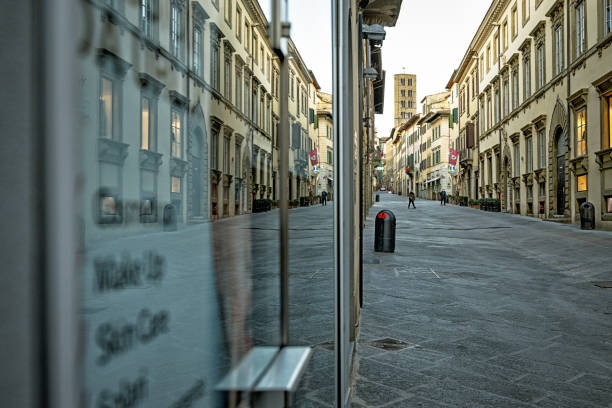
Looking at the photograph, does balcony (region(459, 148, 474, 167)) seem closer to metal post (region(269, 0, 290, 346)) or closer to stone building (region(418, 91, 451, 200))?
stone building (region(418, 91, 451, 200))

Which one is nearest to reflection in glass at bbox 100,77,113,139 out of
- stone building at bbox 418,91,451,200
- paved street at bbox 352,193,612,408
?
paved street at bbox 352,193,612,408

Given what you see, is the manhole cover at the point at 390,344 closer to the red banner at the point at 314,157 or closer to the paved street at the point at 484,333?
the paved street at the point at 484,333

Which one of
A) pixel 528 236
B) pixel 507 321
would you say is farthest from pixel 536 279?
pixel 528 236

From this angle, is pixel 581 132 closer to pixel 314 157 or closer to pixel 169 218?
pixel 314 157

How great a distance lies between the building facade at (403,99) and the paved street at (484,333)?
4029 inches

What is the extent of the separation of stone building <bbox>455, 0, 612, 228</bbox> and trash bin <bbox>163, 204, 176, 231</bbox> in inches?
595

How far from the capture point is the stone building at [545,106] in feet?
46.5

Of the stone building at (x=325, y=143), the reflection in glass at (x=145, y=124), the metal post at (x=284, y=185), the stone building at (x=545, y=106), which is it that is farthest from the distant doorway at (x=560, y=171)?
the reflection in glass at (x=145, y=124)

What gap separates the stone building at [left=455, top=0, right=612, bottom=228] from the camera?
14188mm

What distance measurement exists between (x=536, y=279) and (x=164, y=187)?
276 inches

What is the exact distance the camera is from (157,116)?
50 cm

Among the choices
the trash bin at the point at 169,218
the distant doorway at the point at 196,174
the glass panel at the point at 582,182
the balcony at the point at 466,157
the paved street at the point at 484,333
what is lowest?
the paved street at the point at 484,333

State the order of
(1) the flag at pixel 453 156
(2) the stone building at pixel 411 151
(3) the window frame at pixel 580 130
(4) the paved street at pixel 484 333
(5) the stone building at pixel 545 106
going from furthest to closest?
(2) the stone building at pixel 411 151 → (1) the flag at pixel 453 156 → (3) the window frame at pixel 580 130 → (5) the stone building at pixel 545 106 → (4) the paved street at pixel 484 333

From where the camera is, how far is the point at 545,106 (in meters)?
19.3
